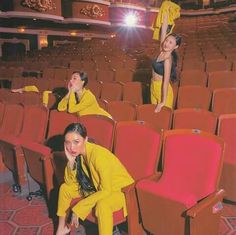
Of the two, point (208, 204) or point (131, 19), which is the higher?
point (131, 19)

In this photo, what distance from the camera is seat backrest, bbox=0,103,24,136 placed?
2180mm

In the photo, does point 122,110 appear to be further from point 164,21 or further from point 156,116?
point 164,21

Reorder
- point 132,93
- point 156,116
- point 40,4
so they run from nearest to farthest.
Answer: point 156,116, point 132,93, point 40,4

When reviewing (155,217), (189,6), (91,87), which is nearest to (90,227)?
(155,217)

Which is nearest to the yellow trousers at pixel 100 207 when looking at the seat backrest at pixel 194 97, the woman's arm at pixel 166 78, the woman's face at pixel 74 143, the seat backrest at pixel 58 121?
the woman's face at pixel 74 143

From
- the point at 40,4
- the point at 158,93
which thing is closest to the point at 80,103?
the point at 158,93

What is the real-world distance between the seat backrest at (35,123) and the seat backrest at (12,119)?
0.13ft

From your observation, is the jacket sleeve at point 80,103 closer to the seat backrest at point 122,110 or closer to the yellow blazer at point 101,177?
the seat backrest at point 122,110

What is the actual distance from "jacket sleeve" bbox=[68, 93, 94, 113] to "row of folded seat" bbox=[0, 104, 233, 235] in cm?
5

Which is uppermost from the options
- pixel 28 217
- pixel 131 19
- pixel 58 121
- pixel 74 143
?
pixel 131 19

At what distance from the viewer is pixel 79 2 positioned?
898cm

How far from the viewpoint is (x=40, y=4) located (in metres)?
7.86

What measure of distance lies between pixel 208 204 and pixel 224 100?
112cm

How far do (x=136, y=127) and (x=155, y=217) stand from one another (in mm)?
423
